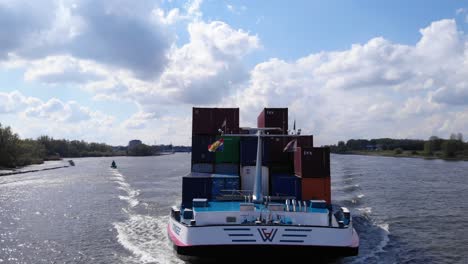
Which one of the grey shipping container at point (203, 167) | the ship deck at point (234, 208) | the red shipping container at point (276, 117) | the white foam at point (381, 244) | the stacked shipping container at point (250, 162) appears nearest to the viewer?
the ship deck at point (234, 208)

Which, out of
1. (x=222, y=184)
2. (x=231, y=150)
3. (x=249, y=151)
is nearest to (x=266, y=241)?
(x=222, y=184)

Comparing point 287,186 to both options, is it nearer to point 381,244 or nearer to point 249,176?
point 249,176

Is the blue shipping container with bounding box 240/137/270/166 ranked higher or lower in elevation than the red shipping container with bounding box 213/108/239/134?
lower

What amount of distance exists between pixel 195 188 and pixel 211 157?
15.1ft

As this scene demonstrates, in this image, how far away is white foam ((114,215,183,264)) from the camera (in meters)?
20.4

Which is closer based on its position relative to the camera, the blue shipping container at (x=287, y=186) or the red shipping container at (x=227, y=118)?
the blue shipping container at (x=287, y=186)

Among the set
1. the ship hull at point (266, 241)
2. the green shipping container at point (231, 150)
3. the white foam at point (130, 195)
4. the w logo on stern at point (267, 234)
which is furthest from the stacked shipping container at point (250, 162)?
the white foam at point (130, 195)

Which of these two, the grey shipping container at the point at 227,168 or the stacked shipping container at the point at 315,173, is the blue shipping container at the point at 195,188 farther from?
the stacked shipping container at the point at 315,173

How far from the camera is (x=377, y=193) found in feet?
147

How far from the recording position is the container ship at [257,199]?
17.2 m

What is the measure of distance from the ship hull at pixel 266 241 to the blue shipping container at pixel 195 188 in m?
6.90

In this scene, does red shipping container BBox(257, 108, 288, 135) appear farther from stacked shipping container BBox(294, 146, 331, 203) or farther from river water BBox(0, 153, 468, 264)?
river water BBox(0, 153, 468, 264)

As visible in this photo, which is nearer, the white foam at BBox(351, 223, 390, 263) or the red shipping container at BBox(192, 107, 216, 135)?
the white foam at BBox(351, 223, 390, 263)

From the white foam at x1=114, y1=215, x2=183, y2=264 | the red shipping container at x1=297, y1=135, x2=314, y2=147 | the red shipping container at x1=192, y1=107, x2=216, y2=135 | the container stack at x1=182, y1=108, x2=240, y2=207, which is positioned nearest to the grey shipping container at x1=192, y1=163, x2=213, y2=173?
the container stack at x1=182, y1=108, x2=240, y2=207
